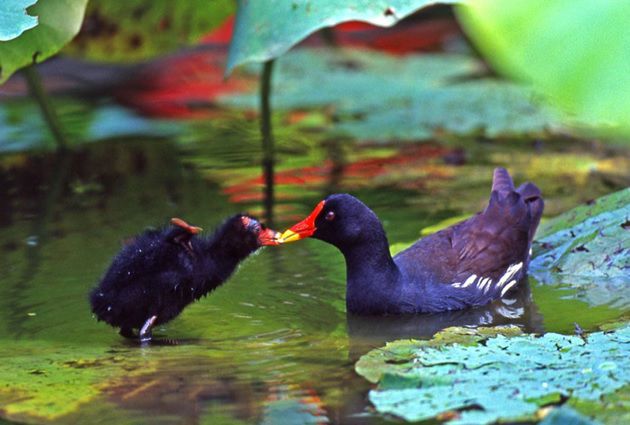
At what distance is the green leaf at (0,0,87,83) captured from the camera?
546 cm

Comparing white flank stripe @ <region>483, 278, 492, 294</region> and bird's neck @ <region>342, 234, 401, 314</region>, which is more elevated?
bird's neck @ <region>342, 234, 401, 314</region>

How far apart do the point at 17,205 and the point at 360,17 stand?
8.29 ft

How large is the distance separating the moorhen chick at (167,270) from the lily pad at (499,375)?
0.97m

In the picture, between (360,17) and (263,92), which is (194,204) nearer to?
(263,92)

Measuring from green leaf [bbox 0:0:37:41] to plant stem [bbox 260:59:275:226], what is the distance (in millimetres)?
1834

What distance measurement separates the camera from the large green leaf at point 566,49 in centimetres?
135

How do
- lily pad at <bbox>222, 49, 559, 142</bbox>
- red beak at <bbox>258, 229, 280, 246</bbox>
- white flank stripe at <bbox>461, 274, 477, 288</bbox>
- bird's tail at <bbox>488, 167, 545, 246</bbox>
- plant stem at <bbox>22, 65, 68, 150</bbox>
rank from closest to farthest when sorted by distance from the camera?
red beak at <bbox>258, 229, 280, 246</bbox> → white flank stripe at <bbox>461, 274, 477, 288</bbox> → bird's tail at <bbox>488, 167, 545, 246</bbox> → plant stem at <bbox>22, 65, 68, 150</bbox> → lily pad at <bbox>222, 49, 559, 142</bbox>

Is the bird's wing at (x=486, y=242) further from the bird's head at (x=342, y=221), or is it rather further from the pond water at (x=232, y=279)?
the bird's head at (x=342, y=221)

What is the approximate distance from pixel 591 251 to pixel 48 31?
2.80 meters

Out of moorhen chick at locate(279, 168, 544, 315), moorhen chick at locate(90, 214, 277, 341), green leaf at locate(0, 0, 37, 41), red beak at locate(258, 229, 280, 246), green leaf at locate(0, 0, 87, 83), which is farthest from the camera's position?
green leaf at locate(0, 0, 87, 83)

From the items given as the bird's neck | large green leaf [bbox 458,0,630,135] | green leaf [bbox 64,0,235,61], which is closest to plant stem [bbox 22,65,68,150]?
green leaf [bbox 64,0,235,61]

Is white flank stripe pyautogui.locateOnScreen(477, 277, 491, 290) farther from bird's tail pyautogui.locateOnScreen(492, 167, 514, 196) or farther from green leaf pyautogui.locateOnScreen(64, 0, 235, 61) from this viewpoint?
green leaf pyautogui.locateOnScreen(64, 0, 235, 61)

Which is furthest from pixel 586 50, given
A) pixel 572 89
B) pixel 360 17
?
pixel 360 17

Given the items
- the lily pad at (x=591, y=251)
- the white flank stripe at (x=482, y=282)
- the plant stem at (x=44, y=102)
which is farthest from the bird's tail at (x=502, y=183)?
the plant stem at (x=44, y=102)
